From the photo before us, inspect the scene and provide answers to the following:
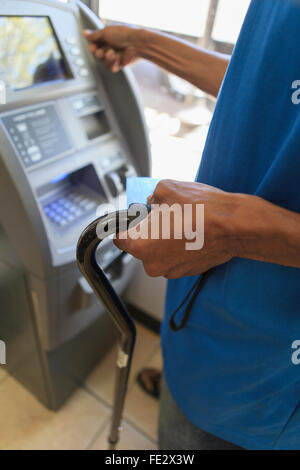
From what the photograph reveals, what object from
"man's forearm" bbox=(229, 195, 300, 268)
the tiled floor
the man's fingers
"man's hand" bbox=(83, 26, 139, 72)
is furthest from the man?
the tiled floor

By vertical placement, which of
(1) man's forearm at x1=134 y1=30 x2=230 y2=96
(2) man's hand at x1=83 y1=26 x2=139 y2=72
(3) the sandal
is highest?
(2) man's hand at x1=83 y1=26 x2=139 y2=72

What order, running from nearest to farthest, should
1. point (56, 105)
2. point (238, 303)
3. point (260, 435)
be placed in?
point (238, 303), point (260, 435), point (56, 105)

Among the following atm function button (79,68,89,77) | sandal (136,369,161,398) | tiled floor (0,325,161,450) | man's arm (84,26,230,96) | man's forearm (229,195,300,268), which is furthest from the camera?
sandal (136,369,161,398)

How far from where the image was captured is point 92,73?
1.06 metres

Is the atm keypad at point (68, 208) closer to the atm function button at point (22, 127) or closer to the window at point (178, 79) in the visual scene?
the atm function button at point (22, 127)

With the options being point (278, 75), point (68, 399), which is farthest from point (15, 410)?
point (278, 75)

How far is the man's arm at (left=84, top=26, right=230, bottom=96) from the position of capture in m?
0.91

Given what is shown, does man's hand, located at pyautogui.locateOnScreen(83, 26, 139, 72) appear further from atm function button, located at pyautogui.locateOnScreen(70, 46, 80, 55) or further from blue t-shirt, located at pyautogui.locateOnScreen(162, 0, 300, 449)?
blue t-shirt, located at pyautogui.locateOnScreen(162, 0, 300, 449)

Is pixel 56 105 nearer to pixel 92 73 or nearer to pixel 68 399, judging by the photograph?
pixel 92 73

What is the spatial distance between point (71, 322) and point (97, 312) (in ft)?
0.44

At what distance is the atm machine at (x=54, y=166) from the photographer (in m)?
0.82

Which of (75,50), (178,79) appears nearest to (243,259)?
(75,50)

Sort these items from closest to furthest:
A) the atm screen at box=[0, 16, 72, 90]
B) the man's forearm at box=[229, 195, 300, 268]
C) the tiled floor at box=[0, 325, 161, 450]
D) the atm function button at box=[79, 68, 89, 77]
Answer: the man's forearm at box=[229, 195, 300, 268], the atm screen at box=[0, 16, 72, 90], the atm function button at box=[79, 68, 89, 77], the tiled floor at box=[0, 325, 161, 450]

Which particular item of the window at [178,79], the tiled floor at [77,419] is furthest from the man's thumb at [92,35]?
the tiled floor at [77,419]
